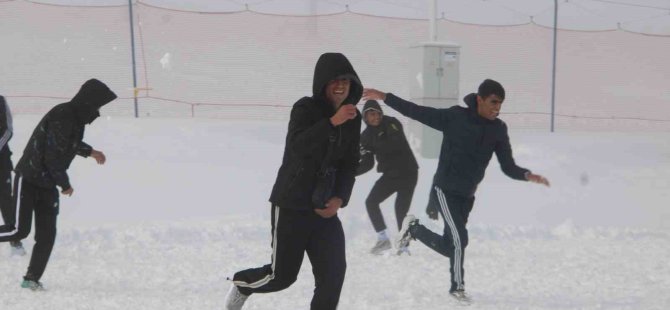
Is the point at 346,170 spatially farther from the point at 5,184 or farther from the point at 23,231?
the point at 5,184

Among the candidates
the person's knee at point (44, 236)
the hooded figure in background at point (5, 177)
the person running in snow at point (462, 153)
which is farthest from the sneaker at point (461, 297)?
the hooded figure in background at point (5, 177)

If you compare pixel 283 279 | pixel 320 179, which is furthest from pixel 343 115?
pixel 283 279

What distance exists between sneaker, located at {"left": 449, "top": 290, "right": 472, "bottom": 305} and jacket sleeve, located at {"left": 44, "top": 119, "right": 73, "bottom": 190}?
2781mm

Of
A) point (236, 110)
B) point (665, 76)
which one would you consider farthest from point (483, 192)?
point (665, 76)

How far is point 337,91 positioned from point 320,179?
447mm

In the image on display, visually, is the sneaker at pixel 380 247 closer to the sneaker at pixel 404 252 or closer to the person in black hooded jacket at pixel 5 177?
the sneaker at pixel 404 252

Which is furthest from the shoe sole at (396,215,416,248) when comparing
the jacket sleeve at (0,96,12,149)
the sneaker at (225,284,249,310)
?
the jacket sleeve at (0,96,12,149)

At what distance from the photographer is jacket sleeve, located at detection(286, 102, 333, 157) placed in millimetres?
3451

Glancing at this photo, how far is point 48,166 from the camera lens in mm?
5066

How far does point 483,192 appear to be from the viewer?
11.3 metres

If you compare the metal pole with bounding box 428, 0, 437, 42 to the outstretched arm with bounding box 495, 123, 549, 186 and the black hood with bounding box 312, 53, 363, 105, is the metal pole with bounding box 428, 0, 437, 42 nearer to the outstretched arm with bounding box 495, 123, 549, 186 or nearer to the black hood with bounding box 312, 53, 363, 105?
the outstretched arm with bounding box 495, 123, 549, 186

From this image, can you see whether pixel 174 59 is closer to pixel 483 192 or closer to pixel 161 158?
pixel 161 158

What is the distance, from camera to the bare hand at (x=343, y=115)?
11.2ft

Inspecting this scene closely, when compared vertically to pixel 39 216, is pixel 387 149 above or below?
above
